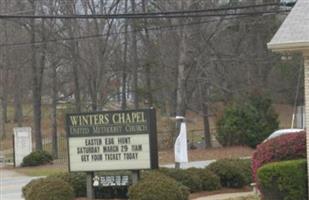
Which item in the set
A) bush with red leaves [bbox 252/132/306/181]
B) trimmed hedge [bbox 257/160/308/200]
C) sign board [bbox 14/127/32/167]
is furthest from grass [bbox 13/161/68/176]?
trimmed hedge [bbox 257/160/308/200]

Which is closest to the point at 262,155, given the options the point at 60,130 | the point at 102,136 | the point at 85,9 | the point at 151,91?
the point at 102,136

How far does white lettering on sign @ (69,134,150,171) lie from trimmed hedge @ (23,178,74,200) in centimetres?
81

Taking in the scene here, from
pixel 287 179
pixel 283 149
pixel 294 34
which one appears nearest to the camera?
pixel 294 34

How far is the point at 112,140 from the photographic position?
55.8 feet

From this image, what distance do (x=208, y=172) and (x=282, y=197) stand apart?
5.27 meters

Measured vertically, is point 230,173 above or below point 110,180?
below

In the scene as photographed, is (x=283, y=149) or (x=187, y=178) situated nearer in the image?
(x=283, y=149)

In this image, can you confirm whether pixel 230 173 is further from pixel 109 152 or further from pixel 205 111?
pixel 205 111

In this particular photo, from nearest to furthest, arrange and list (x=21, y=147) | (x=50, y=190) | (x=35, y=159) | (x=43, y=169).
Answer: (x=50, y=190) → (x=43, y=169) → (x=35, y=159) → (x=21, y=147)

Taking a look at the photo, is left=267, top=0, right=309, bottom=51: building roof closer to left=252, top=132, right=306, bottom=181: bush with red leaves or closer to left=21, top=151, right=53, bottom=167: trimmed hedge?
left=252, top=132, right=306, bottom=181: bush with red leaves

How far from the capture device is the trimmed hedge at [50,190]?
1622 cm

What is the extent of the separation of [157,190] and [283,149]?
9.55ft

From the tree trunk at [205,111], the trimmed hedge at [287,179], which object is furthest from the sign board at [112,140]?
the tree trunk at [205,111]

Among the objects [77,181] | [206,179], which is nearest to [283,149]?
[206,179]
